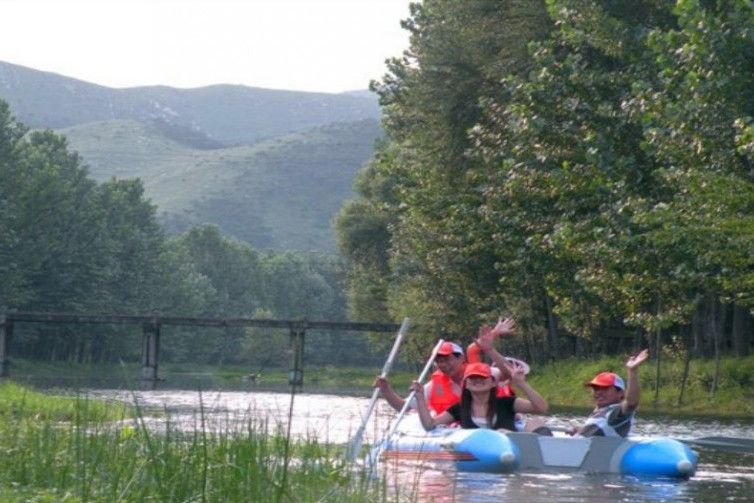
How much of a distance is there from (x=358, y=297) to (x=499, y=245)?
33569mm

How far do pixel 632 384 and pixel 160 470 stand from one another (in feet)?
27.5

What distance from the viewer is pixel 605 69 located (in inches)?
1315

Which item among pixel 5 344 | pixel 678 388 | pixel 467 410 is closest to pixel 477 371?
pixel 467 410

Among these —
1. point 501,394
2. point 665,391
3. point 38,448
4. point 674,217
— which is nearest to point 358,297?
point 665,391

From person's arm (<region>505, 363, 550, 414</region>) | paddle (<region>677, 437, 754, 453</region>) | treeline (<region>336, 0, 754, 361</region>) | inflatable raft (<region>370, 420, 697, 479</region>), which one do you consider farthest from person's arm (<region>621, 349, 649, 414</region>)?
treeline (<region>336, 0, 754, 361</region>)

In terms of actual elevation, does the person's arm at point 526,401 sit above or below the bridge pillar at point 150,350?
above

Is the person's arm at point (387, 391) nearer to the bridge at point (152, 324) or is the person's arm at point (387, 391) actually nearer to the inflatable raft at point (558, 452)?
the inflatable raft at point (558, 452)

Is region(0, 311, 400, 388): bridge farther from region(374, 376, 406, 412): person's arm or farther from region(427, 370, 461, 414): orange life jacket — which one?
region(374, 376, 406, 412): person's arm

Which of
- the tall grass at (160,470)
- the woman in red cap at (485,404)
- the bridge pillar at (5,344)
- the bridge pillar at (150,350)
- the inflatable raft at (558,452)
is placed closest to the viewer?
the tall grass at (160,470)

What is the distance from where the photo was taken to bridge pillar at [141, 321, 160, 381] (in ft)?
225

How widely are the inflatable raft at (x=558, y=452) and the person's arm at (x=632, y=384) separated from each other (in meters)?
0.44

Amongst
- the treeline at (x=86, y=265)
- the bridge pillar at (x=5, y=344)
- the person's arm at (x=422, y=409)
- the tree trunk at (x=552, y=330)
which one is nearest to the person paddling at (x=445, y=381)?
the person's arm at (x=422, y=409)

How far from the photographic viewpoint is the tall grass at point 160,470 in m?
→ 9.20

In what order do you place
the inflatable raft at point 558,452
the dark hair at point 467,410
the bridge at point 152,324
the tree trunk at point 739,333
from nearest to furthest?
1. the inflatable raft at point 558,452
2. the dark hair at point 467,410
3. the tree trunk at point 739,333
4. the bridge at point 152,324
